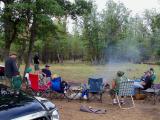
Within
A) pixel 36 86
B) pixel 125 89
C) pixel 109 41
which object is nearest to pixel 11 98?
pixel 125 89

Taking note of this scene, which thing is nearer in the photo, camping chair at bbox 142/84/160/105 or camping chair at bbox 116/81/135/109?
camping chair at bbox 116/81/135/109

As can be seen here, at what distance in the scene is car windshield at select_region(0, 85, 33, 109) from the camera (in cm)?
481

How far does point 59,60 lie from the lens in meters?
60.1

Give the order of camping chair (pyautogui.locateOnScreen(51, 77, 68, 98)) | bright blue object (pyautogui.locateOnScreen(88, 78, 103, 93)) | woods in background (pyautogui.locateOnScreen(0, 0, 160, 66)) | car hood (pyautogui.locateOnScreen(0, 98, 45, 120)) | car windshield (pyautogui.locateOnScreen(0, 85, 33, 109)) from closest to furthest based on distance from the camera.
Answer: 1. car hood (pyautogui.locateOnScreen(0, 98, 45, 120))
2. car windshield (pyautogui.locateOnScreen(0, 85, 33, 109))
3. bright blue object (pyautogui.locateOnScreen(88, 78, 103, 93))
4. camping chair (pyautogui.locateOnScreen(51, 77, 68, 98))
5. woods in background (pyautogui.locateOnScreen(0, 0, 160, 66))

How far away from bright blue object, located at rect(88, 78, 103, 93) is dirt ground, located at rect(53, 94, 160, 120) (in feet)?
1.31

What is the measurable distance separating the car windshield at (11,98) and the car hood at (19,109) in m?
0.01

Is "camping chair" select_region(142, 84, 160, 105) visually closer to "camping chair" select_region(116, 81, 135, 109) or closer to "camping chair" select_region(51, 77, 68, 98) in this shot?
"camping chair" select_region(116, 81, 135, 109)

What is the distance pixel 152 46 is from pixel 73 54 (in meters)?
14.0

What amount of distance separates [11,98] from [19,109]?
0.46 metres

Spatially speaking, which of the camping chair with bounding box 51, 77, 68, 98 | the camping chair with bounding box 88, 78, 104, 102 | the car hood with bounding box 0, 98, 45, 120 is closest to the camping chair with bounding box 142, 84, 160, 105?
the camping chair with bounding box 88, 78, 104, 102

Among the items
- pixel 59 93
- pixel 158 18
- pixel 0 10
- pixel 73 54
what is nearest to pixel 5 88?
pixel 59 93

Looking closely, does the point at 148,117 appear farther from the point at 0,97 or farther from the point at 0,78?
the point at 0,78

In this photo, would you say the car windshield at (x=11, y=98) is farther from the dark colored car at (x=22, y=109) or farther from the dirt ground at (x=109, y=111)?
the dirt ground at (x=109, y=111)

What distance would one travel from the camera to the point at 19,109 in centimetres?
462
